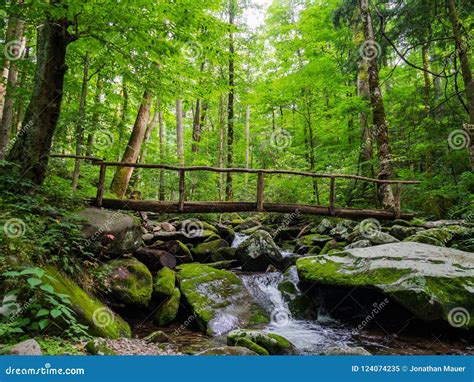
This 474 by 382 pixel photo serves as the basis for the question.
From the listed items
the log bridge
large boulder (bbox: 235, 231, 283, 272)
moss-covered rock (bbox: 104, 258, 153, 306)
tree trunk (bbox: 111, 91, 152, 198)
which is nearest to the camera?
moss-covered rock (bbox: 104, 258, 153, 306)

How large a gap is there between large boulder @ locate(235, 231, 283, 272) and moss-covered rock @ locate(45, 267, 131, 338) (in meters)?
3.94

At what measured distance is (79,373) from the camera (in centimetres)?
273

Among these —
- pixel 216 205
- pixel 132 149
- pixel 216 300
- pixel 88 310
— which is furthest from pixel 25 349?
pixel 132 149

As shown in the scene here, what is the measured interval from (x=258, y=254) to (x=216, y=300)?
2.27 metres

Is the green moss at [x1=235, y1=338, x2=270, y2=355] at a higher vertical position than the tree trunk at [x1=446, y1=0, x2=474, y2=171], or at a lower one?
lower

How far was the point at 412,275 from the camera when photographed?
557cm

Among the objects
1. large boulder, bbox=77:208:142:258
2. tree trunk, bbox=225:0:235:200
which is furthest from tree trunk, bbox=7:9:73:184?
tree trunk, bbox=225:0:235:200

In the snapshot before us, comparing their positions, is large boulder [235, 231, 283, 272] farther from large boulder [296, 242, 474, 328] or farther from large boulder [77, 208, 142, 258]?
large boulder [77, 208, 142, 258]

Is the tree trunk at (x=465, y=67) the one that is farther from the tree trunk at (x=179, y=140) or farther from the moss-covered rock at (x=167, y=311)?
the tree trunk at (x=179, y=140)

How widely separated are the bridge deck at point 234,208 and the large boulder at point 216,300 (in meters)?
1.96

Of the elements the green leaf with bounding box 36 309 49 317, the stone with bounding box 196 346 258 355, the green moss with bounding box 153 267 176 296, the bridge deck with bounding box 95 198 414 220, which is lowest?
the stone with bounding box 196 346 258 355

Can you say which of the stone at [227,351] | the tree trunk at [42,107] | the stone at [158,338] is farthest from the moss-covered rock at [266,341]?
the tree trunk at [42,107]

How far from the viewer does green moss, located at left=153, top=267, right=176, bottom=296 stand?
6.27 meters

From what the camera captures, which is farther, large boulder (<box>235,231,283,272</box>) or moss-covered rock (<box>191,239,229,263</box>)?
moss-covered rock (<box>191,239,229,263</box>)
